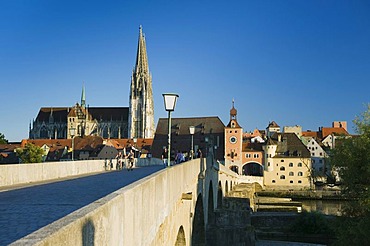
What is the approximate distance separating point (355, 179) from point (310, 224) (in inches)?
743

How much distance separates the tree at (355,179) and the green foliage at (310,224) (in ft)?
53.8

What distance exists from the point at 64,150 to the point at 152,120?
189ft

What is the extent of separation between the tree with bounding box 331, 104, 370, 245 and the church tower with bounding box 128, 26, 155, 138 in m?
120

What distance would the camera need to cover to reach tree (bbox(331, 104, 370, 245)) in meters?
23.0

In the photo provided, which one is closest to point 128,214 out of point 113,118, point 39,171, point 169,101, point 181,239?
point 169,101

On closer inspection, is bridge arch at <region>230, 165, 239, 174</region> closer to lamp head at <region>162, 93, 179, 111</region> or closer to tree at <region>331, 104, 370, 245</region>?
tree at <region>331, 104, 370, 245</region>

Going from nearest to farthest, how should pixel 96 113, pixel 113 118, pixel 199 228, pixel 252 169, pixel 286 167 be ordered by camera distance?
pixel 199 228 < pixel 286 167 < pixel 252 169 < pixel 113 118 < pixel 96 113

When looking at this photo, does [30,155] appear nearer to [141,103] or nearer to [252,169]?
[252,169]

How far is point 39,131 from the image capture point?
6427 inches

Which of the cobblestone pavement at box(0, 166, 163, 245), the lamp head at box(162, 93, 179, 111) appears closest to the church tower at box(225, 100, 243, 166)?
the lamp head at box(162, 93, 179, 111)

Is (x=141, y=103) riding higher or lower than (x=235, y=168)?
higher

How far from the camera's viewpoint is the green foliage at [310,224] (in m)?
42.3

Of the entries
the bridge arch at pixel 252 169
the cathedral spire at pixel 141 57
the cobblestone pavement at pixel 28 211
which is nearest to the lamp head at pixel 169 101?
the cobblestone pavement at pixel 28 211

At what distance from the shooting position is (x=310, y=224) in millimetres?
43062
